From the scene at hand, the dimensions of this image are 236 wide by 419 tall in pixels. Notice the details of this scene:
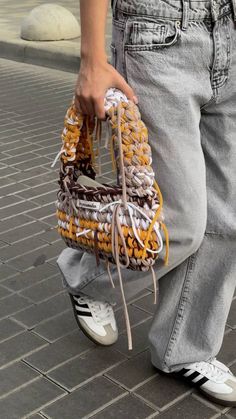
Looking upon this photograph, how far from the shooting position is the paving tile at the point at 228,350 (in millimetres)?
3148

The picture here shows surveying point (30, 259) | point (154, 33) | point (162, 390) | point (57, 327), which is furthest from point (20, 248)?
Answer: point (154, 33)

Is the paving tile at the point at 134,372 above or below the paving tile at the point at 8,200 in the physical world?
above

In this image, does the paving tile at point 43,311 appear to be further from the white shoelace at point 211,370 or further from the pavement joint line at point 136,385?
the white shoelace at point 211,370

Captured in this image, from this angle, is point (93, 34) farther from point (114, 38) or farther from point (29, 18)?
point (29, 18)

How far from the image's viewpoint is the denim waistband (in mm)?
2465

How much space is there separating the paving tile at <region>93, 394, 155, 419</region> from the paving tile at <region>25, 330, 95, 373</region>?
1.15ft

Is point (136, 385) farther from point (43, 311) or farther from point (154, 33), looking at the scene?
point (154, 33)

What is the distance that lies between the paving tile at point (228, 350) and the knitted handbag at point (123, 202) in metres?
0.68

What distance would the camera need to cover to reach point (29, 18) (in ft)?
30.4

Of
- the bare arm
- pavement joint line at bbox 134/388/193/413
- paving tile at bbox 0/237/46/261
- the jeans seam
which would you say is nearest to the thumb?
the bare arm

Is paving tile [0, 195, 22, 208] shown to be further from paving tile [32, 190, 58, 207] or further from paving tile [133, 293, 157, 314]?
paving tile [133, 293, 157, 314]

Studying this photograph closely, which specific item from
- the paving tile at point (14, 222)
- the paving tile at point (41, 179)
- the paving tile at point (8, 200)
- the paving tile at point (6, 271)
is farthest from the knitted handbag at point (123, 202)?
Result: the paving tile at point (41, 179)

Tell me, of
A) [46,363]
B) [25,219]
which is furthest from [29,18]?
[46,363]

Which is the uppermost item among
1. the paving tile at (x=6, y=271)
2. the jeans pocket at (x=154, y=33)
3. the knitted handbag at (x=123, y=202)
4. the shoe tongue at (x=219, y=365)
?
the jeans pocket at (x=154, y=33)
